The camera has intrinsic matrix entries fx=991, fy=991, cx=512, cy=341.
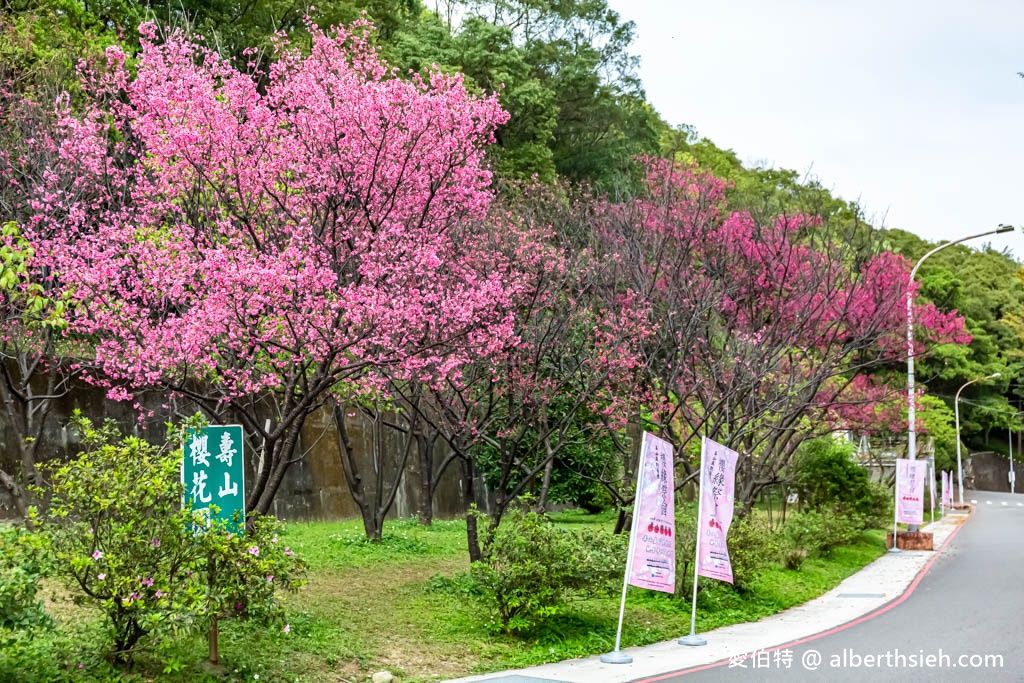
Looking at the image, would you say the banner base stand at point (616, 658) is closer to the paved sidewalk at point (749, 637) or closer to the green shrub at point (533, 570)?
the paved sidewalk at point (749, 637)

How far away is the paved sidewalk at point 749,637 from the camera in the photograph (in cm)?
1001

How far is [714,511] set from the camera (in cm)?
1276

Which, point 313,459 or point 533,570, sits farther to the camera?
point 313,459

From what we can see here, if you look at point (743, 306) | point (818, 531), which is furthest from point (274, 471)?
point (818, 531)

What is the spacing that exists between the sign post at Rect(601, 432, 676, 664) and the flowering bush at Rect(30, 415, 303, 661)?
13.3 feet

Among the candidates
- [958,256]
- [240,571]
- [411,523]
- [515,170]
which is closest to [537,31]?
[515,170]

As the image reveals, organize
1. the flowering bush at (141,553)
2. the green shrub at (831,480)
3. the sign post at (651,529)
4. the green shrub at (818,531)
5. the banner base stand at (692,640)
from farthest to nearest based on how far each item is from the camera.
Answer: the green shrub at (831,480) < the green shrub at (818,531) < the banner base stand at (692,640) < the sign post at (651,529) < the flowering bush at (141,553)

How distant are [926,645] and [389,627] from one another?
6377mm

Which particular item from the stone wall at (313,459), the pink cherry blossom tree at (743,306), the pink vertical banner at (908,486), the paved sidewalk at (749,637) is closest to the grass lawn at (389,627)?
the paved sidewalk at (749,637)

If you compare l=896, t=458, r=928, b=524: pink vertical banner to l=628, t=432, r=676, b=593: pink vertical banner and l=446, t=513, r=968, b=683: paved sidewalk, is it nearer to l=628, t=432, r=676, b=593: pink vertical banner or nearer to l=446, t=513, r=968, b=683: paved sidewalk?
l=446, t=513, r=968, b=683: paved sidewalk

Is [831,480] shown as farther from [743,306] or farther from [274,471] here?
[274,471]

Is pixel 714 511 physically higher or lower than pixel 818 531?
higher

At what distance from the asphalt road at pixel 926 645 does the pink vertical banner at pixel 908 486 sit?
446 cm

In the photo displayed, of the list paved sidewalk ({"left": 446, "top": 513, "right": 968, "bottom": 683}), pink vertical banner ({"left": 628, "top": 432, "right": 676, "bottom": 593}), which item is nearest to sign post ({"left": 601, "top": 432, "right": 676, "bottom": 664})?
pink vertical banner ({"left": 628, "top": 432, "right": 676, "bottom": 593})
